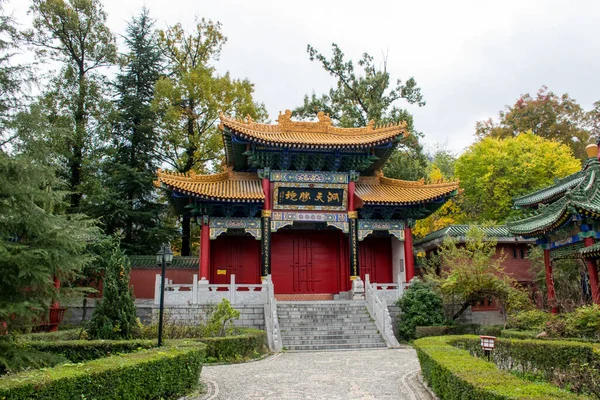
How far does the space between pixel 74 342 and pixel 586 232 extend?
13.4 m

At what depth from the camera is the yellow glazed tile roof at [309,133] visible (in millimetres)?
18438

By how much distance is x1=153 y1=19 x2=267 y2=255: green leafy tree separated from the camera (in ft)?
86.5

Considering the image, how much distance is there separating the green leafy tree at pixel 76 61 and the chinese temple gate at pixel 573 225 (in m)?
20.0

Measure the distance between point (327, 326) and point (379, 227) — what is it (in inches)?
228

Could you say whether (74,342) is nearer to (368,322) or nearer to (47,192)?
(47,192)

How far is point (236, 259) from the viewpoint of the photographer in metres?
20.3

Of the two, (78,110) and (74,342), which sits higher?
(78,110)

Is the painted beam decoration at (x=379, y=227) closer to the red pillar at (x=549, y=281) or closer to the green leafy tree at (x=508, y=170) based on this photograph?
the red pillar at (x=549, y=281)

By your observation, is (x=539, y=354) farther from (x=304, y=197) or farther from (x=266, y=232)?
(x=304, y=197)

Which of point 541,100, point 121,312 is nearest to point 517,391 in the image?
point 121,312

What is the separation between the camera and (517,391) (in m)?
4.87

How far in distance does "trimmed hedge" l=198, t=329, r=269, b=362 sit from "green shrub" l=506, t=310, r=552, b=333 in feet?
23.9

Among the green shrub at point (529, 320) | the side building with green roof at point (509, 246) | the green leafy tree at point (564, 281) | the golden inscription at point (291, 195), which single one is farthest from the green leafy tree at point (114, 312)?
the side building with green roof at point (509, 246)

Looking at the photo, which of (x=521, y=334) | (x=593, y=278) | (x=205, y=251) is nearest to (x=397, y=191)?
(x=205, y=251)
